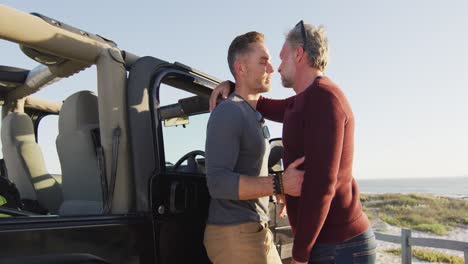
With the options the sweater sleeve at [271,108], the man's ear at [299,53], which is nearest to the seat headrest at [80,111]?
the sweater sleeve at [271,108]

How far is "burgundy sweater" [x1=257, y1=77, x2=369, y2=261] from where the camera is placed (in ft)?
5.90

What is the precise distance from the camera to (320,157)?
1.81m

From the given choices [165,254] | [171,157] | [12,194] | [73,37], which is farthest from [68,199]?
[73,37]

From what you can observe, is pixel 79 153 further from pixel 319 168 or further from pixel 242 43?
pixel 319 168

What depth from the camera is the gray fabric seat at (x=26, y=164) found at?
3.10 m

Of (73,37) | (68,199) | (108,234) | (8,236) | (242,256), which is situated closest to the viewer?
(8,236)

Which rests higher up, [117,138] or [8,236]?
[117,138]

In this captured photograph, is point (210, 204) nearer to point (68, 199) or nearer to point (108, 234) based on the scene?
point (108, 234)

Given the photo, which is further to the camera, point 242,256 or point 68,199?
point 68,199

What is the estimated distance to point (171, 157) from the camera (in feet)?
7.88

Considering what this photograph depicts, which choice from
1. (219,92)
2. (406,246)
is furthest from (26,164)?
(406,246)

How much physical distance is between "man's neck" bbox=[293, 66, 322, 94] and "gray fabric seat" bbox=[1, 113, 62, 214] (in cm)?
194

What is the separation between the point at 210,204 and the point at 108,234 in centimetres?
62

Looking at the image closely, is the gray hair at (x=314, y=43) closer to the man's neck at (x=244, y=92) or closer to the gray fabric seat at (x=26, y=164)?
the man's neck at (x=244, y=92)
